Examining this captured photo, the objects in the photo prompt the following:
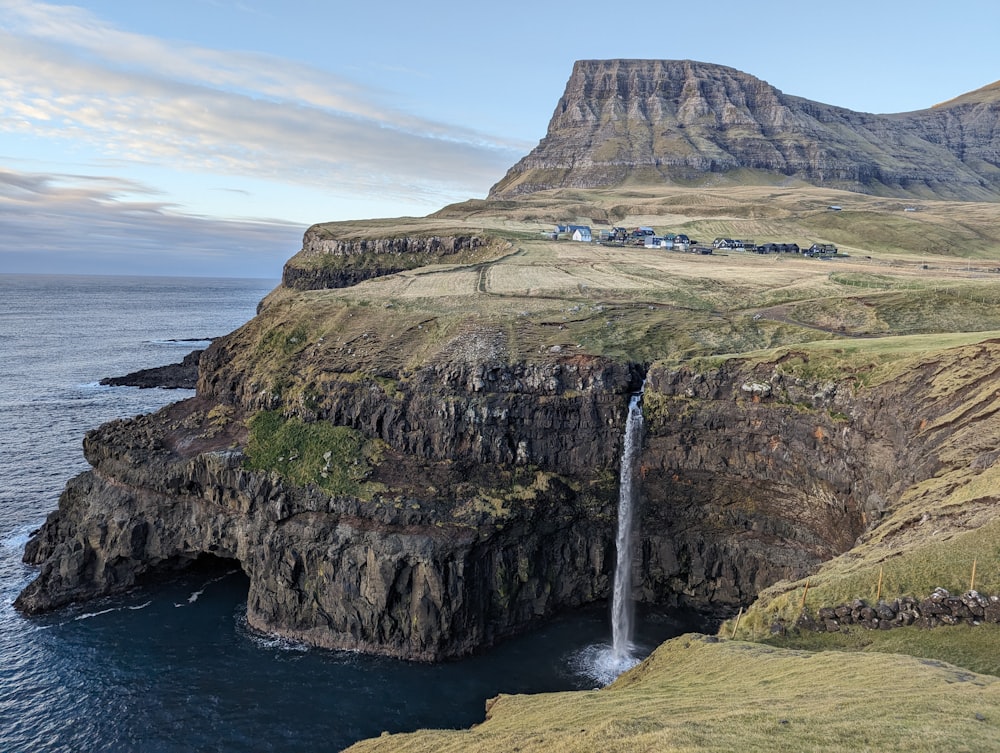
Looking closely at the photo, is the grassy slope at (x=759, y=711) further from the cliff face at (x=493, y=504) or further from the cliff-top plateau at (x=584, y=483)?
the cliff face at (x=493, y=504)

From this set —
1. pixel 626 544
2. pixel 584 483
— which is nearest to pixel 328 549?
pixel 584 483

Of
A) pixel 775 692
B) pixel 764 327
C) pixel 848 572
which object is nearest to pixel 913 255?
pixel 764 327

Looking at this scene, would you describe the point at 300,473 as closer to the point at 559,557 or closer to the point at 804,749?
the point at 559,557

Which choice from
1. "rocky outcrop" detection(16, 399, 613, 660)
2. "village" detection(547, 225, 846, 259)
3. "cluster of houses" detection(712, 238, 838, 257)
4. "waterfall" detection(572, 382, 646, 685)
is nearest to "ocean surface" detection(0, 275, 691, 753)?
"waterfall" detection(572, 382, 646, 685)

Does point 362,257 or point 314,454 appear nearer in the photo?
point 314,454

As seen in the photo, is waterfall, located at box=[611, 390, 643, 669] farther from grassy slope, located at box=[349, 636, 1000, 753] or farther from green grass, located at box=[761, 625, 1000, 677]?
green grass, located at box=[761, 625, 1000, 677]

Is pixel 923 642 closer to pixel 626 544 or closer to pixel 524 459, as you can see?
pixel 626 544
